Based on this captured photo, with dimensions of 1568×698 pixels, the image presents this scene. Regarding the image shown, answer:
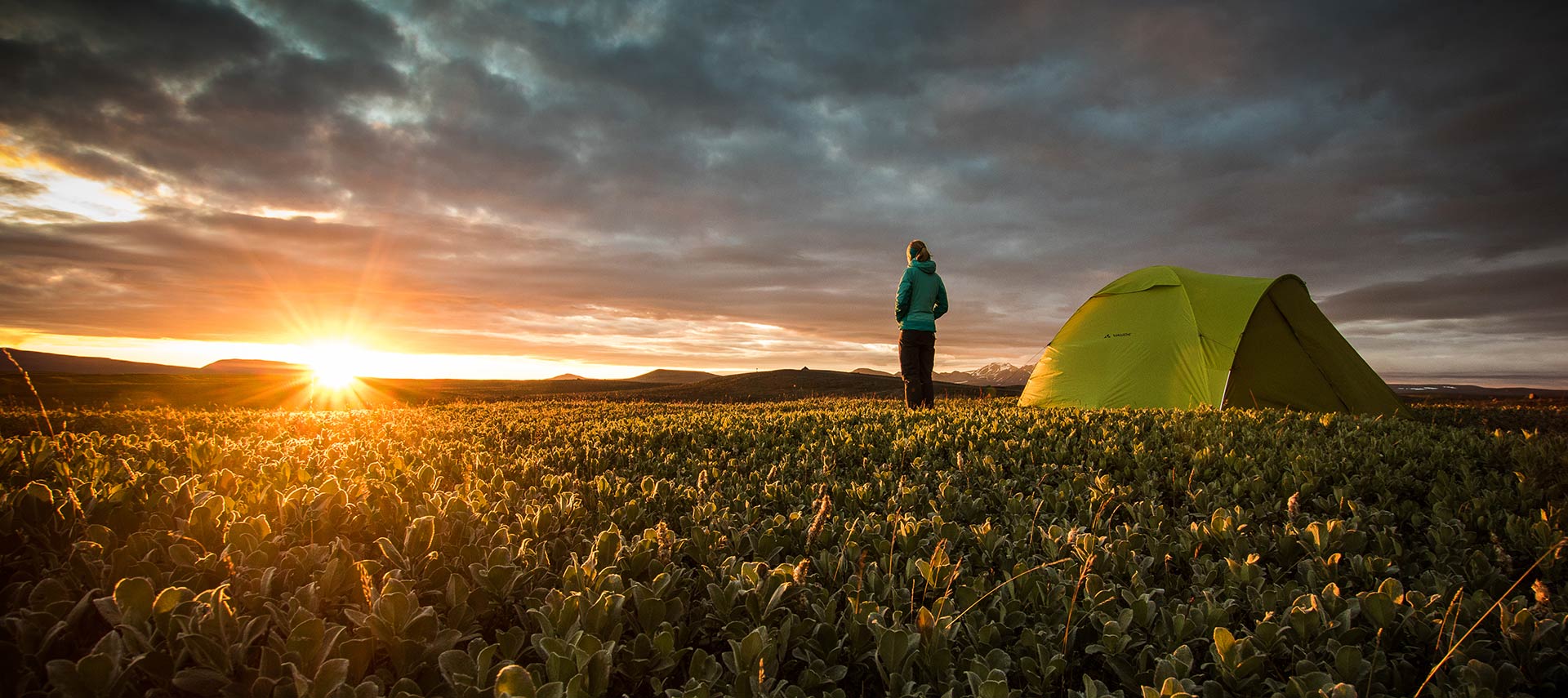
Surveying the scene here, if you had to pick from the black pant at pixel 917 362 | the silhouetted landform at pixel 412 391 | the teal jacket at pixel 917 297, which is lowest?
the silhouetted landform at pixel 412 391

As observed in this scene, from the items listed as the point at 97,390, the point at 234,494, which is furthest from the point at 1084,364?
the point at 97,390

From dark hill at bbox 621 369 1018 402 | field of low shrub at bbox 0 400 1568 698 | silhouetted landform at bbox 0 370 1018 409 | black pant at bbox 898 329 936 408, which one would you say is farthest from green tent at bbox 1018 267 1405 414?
dark hill at bbox 621 369 1018 402

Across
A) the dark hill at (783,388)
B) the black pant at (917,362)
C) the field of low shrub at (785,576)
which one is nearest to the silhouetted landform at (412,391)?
the dark hill at (783,388)

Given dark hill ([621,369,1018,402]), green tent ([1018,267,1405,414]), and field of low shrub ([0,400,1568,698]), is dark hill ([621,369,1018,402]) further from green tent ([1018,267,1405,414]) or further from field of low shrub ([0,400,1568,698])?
field of low shrub ([0,400,1568,698])

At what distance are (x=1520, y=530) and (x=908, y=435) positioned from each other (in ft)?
14.9

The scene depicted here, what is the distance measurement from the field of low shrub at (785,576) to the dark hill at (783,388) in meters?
23.2

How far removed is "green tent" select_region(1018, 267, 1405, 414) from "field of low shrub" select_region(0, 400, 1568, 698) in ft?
21.0

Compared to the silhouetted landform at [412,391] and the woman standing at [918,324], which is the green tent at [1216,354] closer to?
the woman standing at [918,324]

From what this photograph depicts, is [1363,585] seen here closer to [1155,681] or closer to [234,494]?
[1155,681]

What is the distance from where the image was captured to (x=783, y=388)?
38.0 meters

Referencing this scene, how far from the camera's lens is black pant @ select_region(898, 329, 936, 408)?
1366cm

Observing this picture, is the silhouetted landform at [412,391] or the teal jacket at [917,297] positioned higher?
the teal jacket at [917,297]

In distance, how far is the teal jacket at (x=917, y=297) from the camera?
13.8m

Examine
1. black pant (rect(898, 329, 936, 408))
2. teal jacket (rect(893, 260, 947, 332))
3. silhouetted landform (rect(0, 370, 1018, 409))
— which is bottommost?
silhouetted landform (rect(0, 370, 1018, 409))
